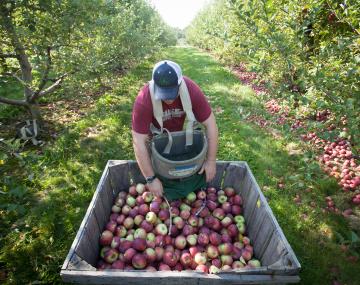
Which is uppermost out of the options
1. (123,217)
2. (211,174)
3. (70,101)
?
(211,174)

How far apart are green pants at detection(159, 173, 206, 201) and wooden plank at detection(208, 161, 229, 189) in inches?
13.0

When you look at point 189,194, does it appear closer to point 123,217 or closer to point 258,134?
point 123,217

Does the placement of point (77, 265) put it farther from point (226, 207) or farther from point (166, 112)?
point (226, 207)

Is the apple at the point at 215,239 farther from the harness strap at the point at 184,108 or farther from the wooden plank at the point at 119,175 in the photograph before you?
the wooden plank at the point at 119,175

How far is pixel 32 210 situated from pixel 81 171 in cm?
105

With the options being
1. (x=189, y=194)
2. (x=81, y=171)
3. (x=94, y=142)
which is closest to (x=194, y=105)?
(x=189, y=194)

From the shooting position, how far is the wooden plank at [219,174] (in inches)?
134

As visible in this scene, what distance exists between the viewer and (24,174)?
14.9ft

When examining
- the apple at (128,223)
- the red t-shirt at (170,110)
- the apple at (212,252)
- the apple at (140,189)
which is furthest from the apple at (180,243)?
the red t-shirt at (170,110)

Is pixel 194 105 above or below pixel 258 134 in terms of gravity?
above

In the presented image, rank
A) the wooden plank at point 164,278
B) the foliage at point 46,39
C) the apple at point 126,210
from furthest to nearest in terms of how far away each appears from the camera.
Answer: the foliage at point 46,39 < the apple at point 126,210 < the wooden plank at point 164,278

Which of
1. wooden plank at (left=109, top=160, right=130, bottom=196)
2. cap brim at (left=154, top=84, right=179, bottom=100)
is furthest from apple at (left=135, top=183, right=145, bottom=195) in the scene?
cap brim at (left=154, top=84, right=179, bottom=100)

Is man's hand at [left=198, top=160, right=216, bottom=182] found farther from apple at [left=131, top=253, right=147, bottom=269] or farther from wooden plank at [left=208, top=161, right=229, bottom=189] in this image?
apple at [left=131, top=253, right=147, bottom=269]

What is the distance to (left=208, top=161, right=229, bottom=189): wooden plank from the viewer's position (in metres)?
3.41
